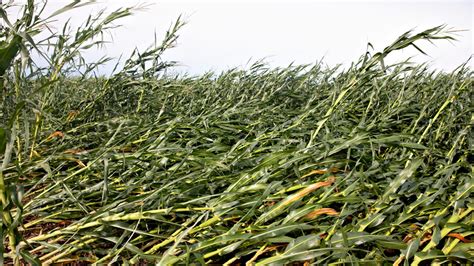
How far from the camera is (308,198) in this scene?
1.81 metres

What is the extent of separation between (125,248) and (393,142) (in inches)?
46.8

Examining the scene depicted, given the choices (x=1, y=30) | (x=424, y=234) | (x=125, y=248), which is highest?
(x=1, y=30)

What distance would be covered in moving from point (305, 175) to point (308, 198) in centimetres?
11

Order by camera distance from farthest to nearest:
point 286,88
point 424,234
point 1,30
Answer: point 286,88
point 1,30
point 424,234


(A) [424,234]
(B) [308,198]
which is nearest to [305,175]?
(B) [308,198]

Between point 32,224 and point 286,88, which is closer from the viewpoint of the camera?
point 32,224

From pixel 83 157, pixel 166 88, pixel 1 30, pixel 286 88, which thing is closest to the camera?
pixel 83 157

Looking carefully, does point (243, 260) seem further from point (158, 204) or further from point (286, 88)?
point (286, 88)

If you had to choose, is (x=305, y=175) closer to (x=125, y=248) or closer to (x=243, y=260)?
(x=243, y=260)

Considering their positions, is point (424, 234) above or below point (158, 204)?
below

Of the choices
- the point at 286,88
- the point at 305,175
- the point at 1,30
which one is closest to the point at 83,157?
the point at 1,30

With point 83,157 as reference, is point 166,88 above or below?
above

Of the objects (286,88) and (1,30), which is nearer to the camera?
(1,30)

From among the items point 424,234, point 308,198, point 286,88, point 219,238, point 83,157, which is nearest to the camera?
point 219,238
